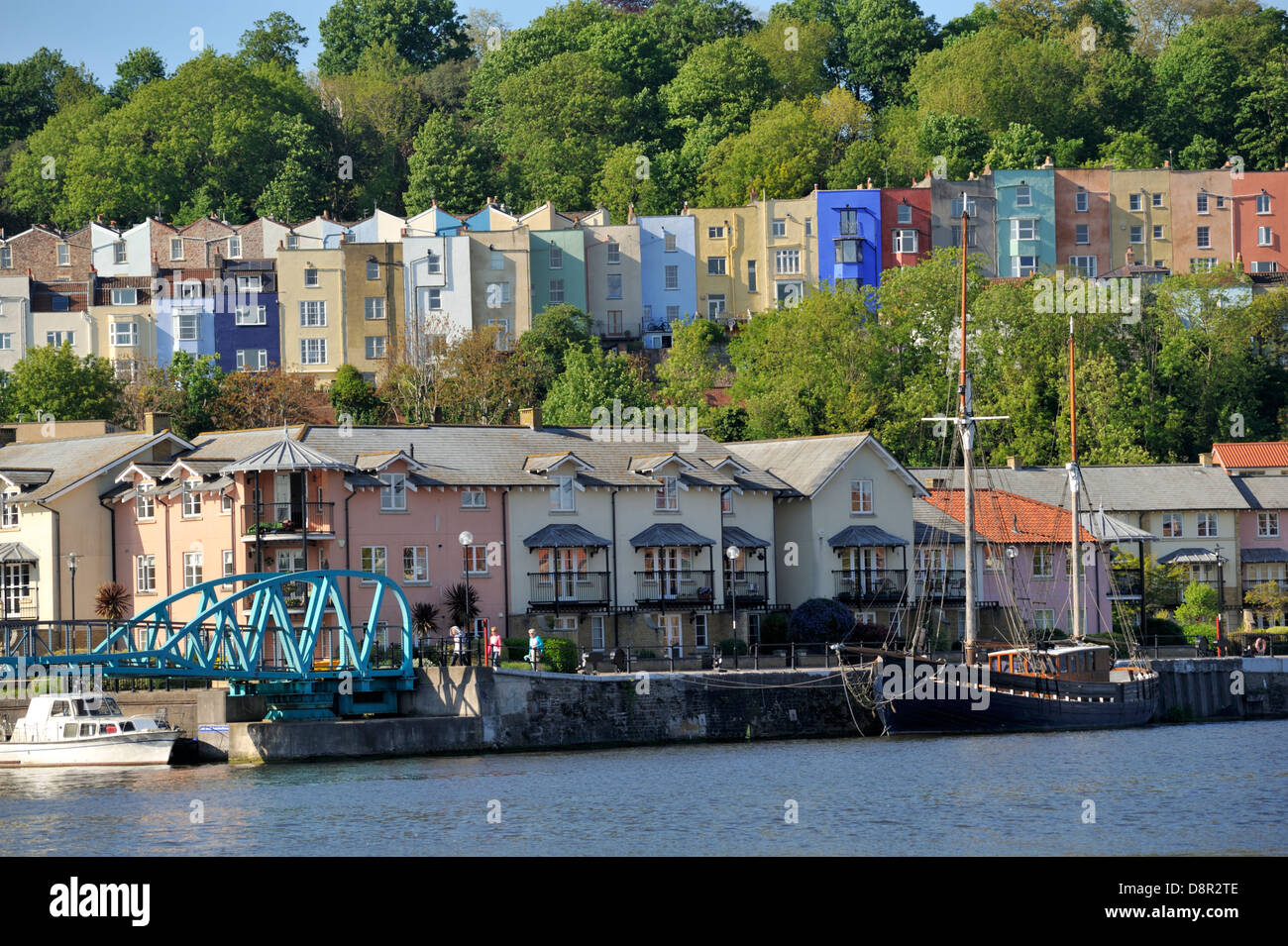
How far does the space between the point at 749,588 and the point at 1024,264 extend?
173ft

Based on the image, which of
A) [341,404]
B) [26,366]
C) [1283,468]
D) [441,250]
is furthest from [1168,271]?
[26,366]

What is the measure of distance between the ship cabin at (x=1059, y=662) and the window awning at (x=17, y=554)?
97.7ft

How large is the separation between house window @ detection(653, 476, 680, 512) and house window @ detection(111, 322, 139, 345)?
A: 5053cm

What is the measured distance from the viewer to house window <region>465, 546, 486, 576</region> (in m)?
55.8

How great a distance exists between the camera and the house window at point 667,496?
196 feet

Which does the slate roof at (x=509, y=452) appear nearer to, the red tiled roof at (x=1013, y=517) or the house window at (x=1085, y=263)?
the red tiled roof at (x=1013, y=517)

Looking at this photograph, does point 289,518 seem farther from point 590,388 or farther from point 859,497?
point 590,388

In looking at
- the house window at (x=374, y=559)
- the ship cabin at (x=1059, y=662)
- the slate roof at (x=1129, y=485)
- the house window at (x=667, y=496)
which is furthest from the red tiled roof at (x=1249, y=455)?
the house window at (x=374, y=559)

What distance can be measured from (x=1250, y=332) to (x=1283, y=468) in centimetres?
1533

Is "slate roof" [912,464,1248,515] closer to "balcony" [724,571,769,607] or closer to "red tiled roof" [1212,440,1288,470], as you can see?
"red tiled roof" [1212,440,1288,470]

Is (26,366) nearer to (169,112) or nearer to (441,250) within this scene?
(441,250)
